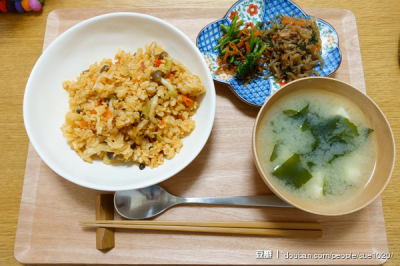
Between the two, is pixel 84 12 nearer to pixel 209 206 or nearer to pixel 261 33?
pixel 261 33

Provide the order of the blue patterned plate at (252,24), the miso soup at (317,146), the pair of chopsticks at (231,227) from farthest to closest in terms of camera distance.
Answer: the blue patterned plate at (252,24), the pair of chopsticks at (231,227), the miso soup at (317,146)

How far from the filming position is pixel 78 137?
78.3 inches

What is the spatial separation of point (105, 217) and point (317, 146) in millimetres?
1544

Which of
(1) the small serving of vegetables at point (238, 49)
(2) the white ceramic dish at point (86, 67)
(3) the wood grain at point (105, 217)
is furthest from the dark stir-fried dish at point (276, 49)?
(3) the wood grain at point (105, 217)

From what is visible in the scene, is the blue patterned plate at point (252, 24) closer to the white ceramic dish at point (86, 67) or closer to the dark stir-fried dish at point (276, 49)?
the dark stir-fried dish at point (276, 49)

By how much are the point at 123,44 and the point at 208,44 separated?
690mm

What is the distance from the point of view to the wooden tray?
201cm

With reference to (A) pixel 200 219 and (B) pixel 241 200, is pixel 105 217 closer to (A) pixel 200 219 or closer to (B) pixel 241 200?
(A) pixel 200 219

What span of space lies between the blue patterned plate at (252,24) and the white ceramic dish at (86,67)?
32 cm

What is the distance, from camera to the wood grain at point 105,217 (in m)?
1.94

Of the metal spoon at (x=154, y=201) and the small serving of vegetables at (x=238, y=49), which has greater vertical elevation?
the small serving of vegetables at (x=238, y=49)

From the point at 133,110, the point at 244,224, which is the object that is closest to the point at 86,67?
the point at 133,110

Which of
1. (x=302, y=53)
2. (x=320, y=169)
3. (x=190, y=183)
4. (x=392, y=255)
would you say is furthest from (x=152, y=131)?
(x=392, y=255)

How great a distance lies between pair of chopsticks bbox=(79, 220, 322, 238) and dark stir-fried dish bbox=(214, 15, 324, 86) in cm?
111
